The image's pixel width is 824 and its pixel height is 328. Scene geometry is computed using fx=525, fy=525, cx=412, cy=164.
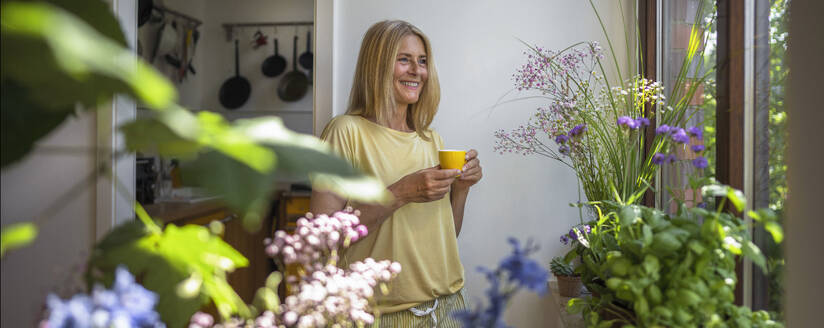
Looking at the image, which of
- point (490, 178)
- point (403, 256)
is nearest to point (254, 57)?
point (490, 178)

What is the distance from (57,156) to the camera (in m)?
1.79

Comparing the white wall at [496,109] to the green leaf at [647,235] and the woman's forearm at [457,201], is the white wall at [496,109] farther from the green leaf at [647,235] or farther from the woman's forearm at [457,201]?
the green leaf at [647,235]

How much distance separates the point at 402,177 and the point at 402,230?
159mm

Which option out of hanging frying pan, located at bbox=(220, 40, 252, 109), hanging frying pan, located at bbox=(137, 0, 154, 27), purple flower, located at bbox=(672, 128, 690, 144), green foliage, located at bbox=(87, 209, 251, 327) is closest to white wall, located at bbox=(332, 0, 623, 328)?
purple flower, located at bbox=(672, 128, 690, 144)

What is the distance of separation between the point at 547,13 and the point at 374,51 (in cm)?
78

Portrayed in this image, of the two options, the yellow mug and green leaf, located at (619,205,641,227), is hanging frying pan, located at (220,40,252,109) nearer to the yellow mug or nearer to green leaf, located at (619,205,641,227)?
the yellow mug

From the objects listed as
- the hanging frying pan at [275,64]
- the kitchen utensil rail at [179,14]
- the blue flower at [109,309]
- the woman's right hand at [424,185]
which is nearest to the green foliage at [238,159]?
the blue flower at [109,309]

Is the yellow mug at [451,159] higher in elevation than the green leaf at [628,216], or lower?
higher

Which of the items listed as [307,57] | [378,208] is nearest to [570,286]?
[378,208]

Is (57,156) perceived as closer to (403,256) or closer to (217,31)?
(403,256)

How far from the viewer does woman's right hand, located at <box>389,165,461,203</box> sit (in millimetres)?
1434

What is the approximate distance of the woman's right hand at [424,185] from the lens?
1434mm

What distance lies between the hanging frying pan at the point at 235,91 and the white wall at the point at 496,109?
2.35 metres

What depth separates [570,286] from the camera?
1673mm
